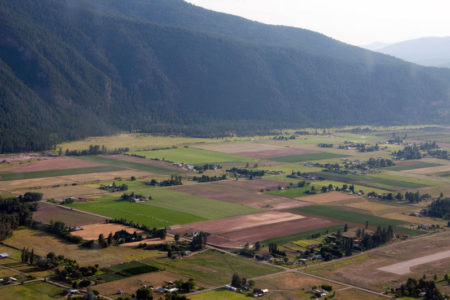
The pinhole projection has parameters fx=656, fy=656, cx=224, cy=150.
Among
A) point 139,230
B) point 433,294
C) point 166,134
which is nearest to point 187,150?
point 166,134

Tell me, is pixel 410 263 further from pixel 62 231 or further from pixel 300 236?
pixel 62 231

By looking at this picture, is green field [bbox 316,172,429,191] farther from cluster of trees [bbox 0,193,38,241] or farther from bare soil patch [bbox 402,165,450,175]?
cluster of trees [bbox 0,193,38,241]

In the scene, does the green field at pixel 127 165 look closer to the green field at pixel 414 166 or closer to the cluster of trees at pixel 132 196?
the cluster of trees at pixel 132 196

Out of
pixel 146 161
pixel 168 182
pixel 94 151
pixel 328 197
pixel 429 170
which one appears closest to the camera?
pixel 328 197

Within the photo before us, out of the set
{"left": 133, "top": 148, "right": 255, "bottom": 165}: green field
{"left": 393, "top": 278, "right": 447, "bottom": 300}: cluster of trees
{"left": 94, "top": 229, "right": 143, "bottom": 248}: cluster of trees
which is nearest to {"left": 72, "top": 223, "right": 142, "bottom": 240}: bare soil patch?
{"left": 94, "top": 229, "right": 143, "bottom": 248}: cluster of trees

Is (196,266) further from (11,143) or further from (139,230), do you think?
(11,143)

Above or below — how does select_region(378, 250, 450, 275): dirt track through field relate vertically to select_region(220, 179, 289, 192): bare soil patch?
below

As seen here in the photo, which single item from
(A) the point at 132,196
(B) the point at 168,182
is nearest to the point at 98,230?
(A) the point at 132,196
